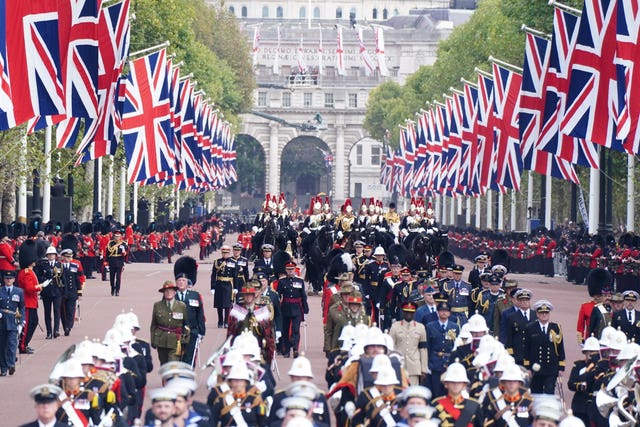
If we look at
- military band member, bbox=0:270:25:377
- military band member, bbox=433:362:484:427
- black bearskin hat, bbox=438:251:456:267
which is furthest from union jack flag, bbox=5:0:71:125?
military band member, bbox=433:362:484:427

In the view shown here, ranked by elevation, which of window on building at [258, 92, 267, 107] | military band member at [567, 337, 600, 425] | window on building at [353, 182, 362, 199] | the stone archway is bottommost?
military band member at [567, 337, 600, 425]

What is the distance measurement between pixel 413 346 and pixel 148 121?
94.8 ft

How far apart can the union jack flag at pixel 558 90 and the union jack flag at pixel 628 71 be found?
436 centimetres

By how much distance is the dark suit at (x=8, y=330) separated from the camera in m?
26.2

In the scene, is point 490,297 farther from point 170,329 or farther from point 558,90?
point 558,90

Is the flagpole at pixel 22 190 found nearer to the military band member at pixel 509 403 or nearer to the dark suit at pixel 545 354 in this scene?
the dark suit at pixel 545 354

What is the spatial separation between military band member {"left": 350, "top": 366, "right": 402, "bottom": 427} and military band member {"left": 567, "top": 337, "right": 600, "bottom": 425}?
407 centimetres

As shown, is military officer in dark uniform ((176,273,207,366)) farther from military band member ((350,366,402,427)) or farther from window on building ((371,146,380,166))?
window on building ((371,146,380,166))

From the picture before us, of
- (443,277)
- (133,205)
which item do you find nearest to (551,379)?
(443,277)

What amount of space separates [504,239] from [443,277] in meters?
37.2

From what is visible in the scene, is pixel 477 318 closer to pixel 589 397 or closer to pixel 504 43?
pixel 589 397

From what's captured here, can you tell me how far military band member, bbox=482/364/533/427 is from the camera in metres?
16.6

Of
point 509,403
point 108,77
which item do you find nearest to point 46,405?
point 509,403

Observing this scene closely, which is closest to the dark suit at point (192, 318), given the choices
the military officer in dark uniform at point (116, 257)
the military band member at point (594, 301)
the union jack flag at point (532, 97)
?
the military band member at point (594, 301)
